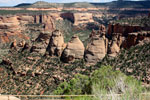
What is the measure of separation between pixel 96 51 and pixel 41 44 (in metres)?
12.3

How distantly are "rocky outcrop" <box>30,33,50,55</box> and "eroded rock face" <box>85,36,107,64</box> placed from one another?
10.2m

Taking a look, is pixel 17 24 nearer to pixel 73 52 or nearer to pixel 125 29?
pixel 125 29

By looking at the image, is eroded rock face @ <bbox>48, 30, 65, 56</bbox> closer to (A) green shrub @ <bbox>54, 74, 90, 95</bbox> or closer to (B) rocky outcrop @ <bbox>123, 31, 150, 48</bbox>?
(B) rocky outcrop @ <bbox>123, 31, 150, 48</bbox>

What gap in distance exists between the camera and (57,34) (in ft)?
122

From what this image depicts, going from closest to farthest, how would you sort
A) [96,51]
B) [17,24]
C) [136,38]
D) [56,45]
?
[96,51]
[136,38]
[56,45]
[17,24]

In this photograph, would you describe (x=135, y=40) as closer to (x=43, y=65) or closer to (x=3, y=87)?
(x=43, y=65)

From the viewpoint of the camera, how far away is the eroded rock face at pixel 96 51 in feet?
107

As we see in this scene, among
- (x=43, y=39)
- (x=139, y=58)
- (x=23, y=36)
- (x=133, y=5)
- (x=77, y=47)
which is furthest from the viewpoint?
(x=133, y=5)

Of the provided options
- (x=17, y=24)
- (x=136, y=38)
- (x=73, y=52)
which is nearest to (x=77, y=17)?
(x=17, y=24)

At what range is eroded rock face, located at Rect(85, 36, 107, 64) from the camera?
32750 mm

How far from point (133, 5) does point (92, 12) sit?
95.1 ft

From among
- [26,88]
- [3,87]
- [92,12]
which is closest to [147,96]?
[26,88]

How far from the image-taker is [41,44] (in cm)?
3931

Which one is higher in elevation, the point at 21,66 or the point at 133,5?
the point at 133,5
